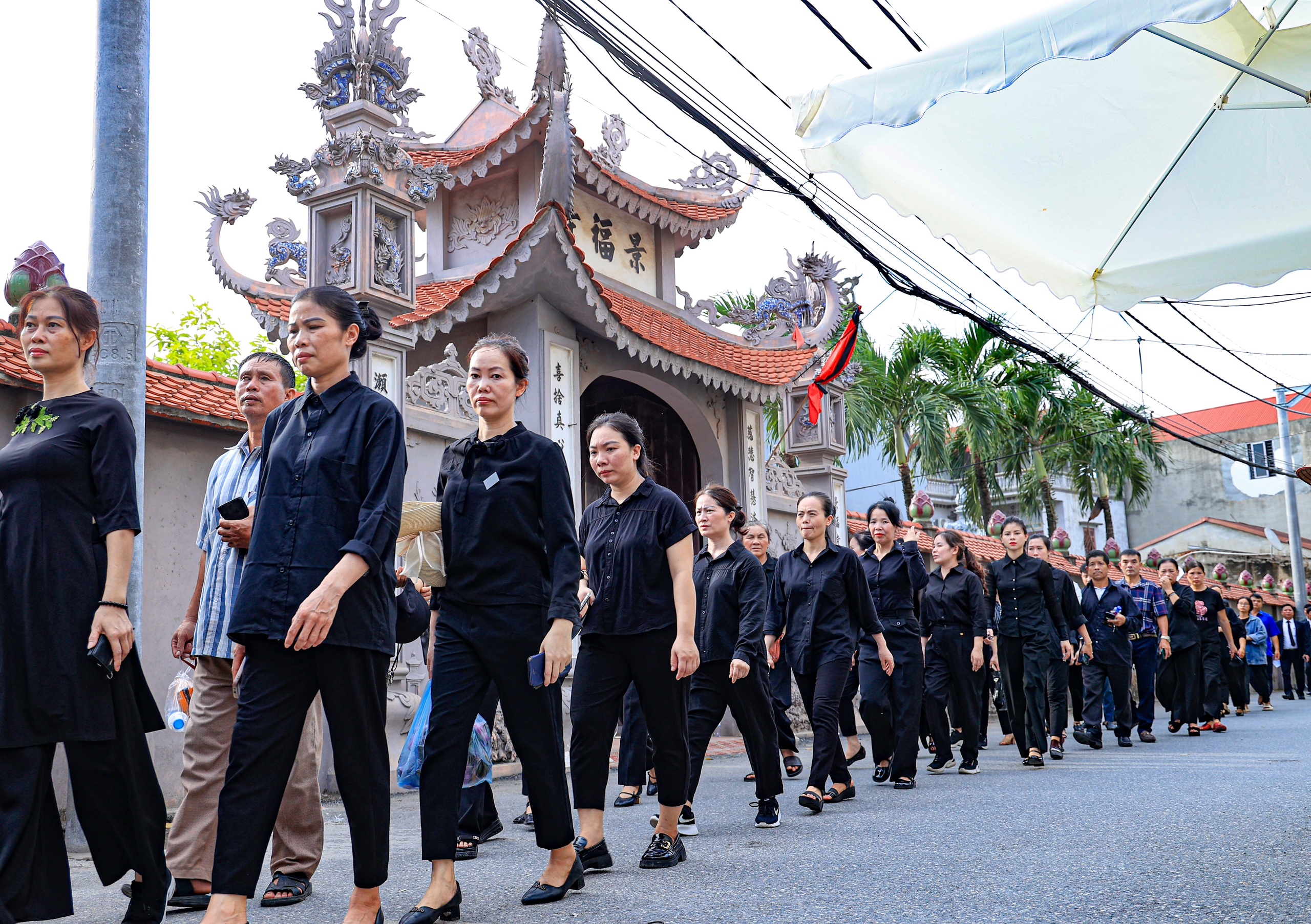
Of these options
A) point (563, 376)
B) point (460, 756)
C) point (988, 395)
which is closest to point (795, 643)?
point (460, 756)

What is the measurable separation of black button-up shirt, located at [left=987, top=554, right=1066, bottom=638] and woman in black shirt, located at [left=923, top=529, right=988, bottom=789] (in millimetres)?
661

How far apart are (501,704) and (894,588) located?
16.6 feet

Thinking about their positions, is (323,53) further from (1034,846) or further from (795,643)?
(1034,846)

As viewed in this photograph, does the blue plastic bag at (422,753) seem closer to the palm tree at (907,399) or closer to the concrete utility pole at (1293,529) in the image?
the palm tree at (907,399)

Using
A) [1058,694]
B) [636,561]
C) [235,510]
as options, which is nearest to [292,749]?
[235,510]

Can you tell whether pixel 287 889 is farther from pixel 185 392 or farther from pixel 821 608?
pixel 185 392

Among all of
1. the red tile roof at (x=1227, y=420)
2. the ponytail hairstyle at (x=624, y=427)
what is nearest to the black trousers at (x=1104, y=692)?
the ponytail hairstyle at (x=624, y=427)

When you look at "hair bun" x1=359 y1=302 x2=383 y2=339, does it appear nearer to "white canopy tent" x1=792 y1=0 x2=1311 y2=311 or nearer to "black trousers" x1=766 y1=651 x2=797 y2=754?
"white canopy tent" x1=792 y1=0 x2=1311 y2=311

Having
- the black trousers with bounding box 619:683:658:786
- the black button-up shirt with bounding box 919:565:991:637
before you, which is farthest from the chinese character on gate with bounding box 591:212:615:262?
the black trousers with bounding box 619:683:658:786

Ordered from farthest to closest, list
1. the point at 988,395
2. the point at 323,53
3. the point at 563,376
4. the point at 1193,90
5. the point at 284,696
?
the point at 988,395 → the point at 563,376 → the point at 323,53 → the point at 1193,90 → the point at 284,696

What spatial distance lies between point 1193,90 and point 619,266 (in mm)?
9552

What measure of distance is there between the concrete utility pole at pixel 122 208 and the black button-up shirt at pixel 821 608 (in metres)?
3.84

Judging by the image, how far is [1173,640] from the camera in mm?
14047

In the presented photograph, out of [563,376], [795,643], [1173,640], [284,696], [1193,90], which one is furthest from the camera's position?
[1173,640]
